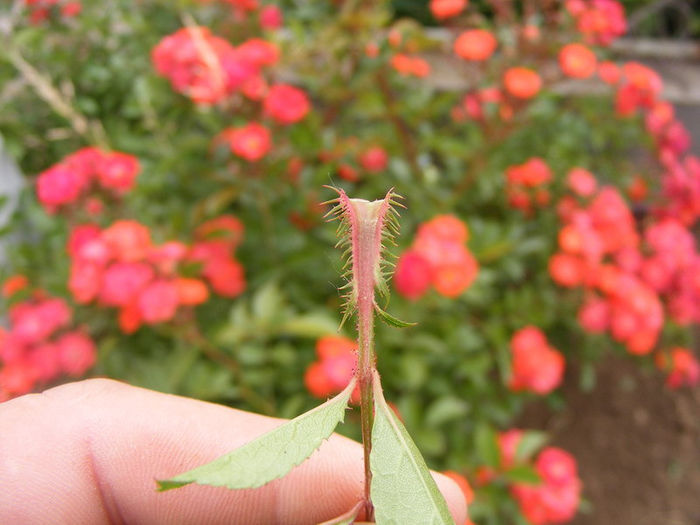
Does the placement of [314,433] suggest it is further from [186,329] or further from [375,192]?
[375,192]

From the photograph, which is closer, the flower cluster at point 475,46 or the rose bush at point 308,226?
the rose bush at point 308,226

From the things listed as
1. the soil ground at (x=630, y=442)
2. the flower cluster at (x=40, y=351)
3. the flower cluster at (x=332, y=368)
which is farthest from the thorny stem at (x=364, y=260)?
the soil ground at (x=630, y=442)

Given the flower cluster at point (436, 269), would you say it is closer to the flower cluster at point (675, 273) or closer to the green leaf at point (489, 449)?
the green leaf at point (489, 449)

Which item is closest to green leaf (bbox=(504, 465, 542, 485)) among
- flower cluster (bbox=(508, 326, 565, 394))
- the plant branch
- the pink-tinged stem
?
flower cluster (bbox=(508, 326, 565, 394))

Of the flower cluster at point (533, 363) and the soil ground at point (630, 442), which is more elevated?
the flower cluster at point (533, 363)

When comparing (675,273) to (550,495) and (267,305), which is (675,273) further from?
(267,305)

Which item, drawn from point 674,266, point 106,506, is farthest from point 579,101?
point 106,506

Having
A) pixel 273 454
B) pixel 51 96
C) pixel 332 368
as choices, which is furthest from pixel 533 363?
pixel 51 96

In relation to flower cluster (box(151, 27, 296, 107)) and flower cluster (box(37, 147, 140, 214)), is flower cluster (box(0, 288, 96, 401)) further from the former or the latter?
flower cluster (box(151, 27, 296, 107))

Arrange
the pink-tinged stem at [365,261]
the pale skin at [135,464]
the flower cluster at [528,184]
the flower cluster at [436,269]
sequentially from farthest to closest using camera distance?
the flower cluster at [528,184] → the flower cluster at [436,269] → the pale skin at [135,464] → the pink-tinged stem at [365,261]
